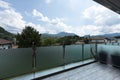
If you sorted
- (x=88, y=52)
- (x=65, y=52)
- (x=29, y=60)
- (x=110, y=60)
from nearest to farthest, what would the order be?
(x=29, y=60) < (x=65, y=52) < (x=110, y=60) < (x=88, y=52)

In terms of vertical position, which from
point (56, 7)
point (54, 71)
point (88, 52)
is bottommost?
point (54, 71)

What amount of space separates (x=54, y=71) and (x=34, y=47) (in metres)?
1.07

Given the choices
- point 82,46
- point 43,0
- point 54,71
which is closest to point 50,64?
point 54,71

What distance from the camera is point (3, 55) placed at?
336cm

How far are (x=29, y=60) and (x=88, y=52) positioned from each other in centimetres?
386

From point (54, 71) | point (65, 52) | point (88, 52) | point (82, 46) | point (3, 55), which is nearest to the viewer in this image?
point (3, 55)

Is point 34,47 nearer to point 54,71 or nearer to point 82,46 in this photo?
point 54,71

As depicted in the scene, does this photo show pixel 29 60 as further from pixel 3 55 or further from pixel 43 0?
pixel 43 0

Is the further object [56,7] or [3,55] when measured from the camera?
[56,7]

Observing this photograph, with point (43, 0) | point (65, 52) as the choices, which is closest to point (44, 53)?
point (65, 52)

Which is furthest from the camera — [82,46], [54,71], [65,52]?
[82,46]

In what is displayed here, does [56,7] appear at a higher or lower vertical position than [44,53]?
higher

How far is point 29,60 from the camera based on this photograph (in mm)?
4035

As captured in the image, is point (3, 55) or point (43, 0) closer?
point (3, 55)
